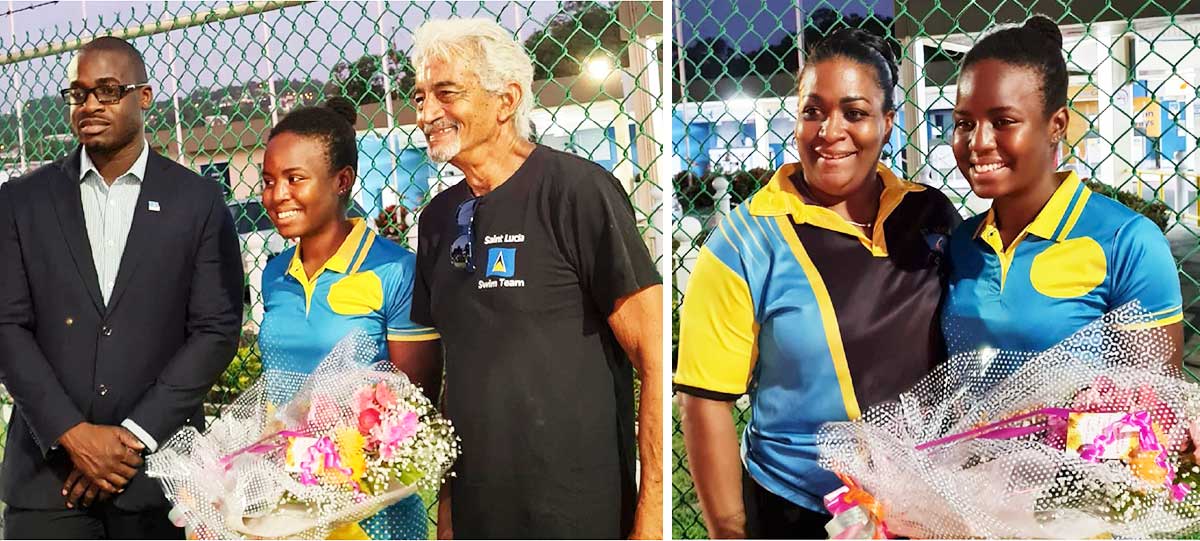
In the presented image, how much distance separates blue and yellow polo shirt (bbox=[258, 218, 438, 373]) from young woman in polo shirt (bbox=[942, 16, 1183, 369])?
130cm

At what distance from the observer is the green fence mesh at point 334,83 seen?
99.1 inches

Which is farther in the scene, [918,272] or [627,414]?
[627,414]

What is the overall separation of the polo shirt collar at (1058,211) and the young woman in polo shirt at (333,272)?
1.39 m

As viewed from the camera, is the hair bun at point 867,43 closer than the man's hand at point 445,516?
Yes

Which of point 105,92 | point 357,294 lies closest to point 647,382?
point 357,294

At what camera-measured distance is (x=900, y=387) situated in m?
2.27

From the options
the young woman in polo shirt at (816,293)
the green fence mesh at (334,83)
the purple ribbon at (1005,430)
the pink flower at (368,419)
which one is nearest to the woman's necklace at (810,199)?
the young woman in polo shirt at (816,293)

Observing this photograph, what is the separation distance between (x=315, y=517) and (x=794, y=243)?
4.21 feet

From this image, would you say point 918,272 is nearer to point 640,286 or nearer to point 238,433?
point 640,286

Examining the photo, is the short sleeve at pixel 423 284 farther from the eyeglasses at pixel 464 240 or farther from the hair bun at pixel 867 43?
the hair bun at pixel 867 43

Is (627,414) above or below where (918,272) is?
below

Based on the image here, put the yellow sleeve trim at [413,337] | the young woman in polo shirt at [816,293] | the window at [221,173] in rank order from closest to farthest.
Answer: the young woman in polo shirt at [816,293] → the yellow sleeve trim at [413,337] → the window at [221,173]

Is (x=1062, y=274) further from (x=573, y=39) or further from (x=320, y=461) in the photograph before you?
(x=320, y=461)


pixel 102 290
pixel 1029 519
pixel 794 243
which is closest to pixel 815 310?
pixel 794 243
